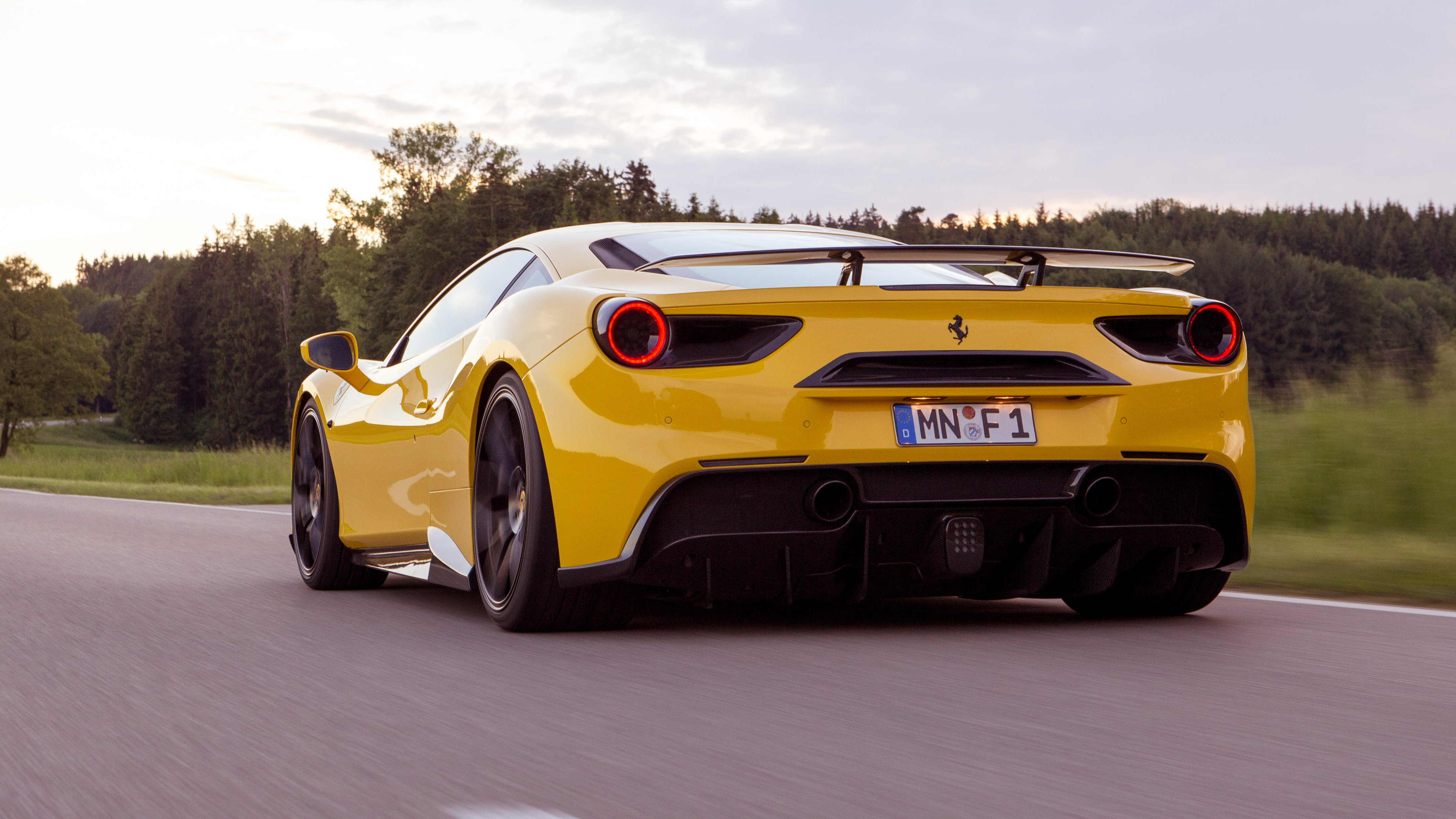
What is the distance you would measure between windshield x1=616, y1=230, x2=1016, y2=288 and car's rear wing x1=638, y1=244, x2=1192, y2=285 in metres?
0.05

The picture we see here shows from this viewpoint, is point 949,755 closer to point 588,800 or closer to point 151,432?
point 588,800

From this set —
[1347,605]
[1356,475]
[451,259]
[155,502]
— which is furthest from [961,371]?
[451,259]

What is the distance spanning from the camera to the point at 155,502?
17.4 metres

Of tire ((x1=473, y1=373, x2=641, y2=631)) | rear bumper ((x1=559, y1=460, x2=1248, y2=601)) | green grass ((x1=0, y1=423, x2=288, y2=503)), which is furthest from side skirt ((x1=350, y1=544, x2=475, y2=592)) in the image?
green grass ((x1=0, y1=423, x2=288, y2=503))

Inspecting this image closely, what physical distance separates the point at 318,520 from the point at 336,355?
0.83 m

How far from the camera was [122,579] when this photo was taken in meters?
7.30

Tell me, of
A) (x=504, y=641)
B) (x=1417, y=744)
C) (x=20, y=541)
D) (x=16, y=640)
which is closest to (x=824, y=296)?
(x=504, y=641)

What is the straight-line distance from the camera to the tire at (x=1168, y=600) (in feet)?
16.1

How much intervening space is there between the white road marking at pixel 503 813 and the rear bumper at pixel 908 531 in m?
1.61

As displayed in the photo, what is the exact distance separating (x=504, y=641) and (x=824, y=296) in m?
1.42

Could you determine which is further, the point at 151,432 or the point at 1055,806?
the point at 151,432

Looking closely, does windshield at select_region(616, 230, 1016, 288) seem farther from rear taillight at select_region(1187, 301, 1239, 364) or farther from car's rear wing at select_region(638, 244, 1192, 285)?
rear taillight at select_region(1187, 301, 1239, 364)

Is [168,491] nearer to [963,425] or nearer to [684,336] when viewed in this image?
[684,336]

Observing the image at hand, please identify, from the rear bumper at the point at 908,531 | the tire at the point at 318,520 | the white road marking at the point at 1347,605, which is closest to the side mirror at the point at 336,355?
the tire at the point at 318,520
